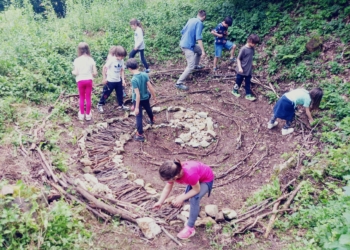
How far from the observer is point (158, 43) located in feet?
37.1

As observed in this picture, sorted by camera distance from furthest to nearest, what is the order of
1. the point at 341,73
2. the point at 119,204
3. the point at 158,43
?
the point at 158,43 → the point at 341,73 → the point at 119,204

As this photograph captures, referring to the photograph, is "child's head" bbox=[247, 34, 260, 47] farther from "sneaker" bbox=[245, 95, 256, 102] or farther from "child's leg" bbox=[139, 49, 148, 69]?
"child's leg" bbox=[139, 49, 148, 69]

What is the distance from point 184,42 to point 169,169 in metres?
5.76

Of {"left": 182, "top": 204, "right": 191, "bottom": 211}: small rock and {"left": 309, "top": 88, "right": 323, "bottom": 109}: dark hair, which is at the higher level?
{"left": 309, "top": 88, "right": 323, "bottom": 109}: dark hair

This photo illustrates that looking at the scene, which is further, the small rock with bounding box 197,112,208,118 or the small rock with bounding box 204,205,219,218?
the small rock with bounding box 197,112,208,118

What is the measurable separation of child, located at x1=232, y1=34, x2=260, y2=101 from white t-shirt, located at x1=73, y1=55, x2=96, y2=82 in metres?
3.67

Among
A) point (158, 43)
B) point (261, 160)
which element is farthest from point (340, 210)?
point (158, 43)

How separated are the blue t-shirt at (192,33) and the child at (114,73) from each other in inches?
83.0

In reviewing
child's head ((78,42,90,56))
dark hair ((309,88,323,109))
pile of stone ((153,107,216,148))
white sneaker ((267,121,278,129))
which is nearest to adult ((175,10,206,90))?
pile of stone ((153,107,216,148))

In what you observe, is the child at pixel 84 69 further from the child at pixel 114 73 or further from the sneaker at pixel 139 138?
the sneaker at pixel 139 138

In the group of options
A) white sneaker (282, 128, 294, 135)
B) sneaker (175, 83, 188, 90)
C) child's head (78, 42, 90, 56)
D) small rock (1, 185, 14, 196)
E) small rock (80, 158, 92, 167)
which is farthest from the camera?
sneaker (175, 83, 188, 90)

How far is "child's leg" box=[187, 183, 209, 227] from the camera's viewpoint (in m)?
4.51

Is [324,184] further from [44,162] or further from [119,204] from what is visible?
[44,162]

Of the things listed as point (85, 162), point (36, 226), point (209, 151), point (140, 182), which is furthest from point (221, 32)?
point (36, 226)
